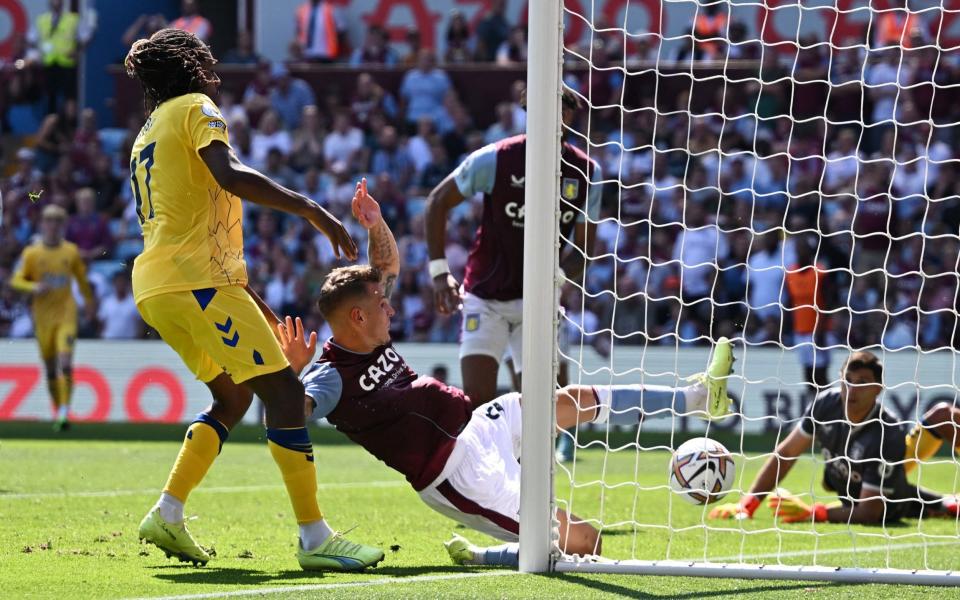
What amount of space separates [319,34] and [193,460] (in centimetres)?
1604

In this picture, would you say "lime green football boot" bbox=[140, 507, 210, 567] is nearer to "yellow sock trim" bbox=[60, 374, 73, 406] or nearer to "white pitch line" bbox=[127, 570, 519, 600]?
"white pitch line" bbox=[127, 570, 519, 600]

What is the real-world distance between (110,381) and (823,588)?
1182cm

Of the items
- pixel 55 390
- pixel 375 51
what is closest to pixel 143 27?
pixel 375 51

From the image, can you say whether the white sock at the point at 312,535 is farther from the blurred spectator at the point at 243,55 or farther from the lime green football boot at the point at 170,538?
the blurred spectator at the point at 243,55

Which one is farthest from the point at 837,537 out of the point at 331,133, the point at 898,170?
the point at 331,133

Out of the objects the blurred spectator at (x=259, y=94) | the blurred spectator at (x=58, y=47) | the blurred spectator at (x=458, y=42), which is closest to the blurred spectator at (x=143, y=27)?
the blurred spectator at (x=58, y=47)

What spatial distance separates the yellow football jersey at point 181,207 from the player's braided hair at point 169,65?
0.10 meters

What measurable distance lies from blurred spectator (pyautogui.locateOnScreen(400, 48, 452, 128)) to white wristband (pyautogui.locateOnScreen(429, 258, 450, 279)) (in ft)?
37.2

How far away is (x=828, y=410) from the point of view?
8.16 metres

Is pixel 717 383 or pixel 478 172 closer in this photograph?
pixel 717 383

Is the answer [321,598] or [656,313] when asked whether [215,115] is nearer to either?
[321,598]

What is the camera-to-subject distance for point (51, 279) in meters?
14.6

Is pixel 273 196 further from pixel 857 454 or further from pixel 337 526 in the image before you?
pixel 857 454

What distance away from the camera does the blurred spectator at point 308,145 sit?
18.8 m
